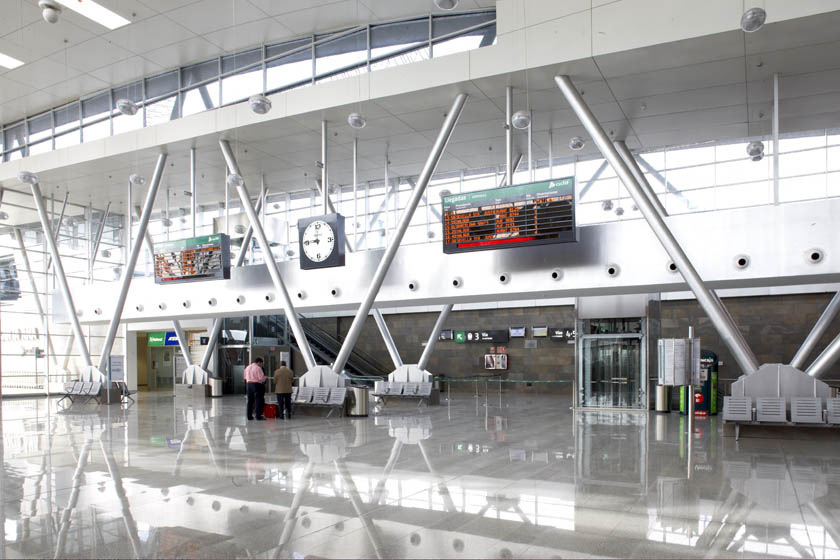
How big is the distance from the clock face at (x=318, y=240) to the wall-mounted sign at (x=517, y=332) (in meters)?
13.3

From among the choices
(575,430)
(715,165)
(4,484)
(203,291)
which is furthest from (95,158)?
(715,165)

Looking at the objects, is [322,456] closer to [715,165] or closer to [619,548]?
[619,548]

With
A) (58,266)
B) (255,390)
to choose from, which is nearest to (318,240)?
(255,390)

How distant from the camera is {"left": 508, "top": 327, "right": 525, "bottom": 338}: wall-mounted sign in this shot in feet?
94.5

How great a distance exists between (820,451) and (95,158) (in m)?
21.8

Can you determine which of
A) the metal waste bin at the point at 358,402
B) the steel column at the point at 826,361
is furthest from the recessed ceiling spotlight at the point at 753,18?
the metal waste bin at the point at 358,402

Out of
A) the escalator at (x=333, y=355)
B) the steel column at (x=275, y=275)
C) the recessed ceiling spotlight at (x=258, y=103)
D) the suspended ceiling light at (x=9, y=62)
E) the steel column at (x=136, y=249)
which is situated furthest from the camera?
the escalator at (x=333, y=355)

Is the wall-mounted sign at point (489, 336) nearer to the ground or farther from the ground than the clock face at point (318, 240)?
nearer to the ground

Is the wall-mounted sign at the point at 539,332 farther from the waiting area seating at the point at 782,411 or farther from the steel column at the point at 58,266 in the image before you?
the steel column at the point at 58,266

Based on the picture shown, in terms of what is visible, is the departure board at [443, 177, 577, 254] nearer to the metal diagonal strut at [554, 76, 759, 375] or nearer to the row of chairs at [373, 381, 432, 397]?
the metal diagonal strut at [554, 76, 759, 375]

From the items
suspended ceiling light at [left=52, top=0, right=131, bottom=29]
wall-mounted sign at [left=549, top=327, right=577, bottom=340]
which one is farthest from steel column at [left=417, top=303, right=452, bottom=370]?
suspended ceiling light at [left=52, top=0, right=131, bottom=29]

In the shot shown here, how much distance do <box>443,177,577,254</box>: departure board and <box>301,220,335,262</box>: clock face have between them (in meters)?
3.64

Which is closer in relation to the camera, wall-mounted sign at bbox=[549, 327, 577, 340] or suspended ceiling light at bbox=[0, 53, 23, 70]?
suspended ceiling light at bbox=[0, 53, 23, 70]

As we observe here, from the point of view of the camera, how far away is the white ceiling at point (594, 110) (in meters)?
13.3
